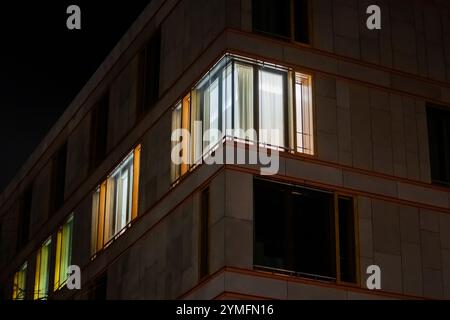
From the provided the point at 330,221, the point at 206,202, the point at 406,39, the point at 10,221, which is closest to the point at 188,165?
the point at 206,202

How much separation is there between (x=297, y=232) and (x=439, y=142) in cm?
734

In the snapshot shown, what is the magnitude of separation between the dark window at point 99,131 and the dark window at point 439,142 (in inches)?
558

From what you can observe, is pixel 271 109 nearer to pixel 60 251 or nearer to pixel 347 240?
pixel 347 240

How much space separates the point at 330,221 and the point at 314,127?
309 centimetres

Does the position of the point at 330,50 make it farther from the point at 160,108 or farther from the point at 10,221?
the point at 10,221

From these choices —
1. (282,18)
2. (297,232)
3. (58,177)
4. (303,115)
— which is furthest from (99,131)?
(297,232)

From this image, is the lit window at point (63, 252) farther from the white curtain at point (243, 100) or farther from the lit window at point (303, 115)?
the lit window at point (303, 115)

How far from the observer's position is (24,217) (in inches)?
2227

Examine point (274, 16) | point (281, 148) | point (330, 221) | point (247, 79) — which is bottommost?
point (330, 221)

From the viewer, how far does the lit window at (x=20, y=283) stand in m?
Result: 53.6

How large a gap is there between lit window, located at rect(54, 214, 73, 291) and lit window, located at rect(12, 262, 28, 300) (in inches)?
198

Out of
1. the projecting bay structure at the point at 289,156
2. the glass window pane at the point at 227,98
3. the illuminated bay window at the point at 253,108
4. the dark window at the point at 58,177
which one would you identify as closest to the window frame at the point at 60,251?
the dark window at the point at 58,177

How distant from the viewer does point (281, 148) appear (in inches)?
1366
